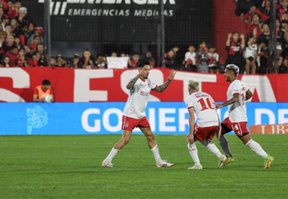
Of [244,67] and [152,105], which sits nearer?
[152,105]

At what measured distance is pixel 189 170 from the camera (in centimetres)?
1641

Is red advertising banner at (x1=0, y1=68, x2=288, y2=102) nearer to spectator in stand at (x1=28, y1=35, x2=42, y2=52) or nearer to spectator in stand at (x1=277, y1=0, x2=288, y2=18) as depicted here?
spectator in stand at (x1=28, y1=35, x2=42, y2=52)

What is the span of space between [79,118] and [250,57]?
257 inches

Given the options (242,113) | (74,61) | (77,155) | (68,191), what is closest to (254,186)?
(68,191)

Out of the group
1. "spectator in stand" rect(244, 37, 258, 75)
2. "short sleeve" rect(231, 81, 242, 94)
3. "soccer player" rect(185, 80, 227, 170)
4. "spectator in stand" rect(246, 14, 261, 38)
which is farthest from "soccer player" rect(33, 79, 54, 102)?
"soccer player" rect(185, 80, 227, 170)

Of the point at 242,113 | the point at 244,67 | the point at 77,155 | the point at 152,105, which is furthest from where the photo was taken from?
the point at 244,67

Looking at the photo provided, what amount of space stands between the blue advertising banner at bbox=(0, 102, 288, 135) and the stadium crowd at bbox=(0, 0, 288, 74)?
1780 mm

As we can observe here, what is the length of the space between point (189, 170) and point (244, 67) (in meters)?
15.9

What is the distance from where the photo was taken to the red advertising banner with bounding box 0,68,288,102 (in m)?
29.6

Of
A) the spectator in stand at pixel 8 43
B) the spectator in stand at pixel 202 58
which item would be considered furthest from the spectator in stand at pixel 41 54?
the spectator in stand at pixel 202 58

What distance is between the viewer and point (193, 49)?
31500 millimetres

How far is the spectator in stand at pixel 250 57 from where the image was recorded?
31.8 metres

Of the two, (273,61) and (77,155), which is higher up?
(273,61)

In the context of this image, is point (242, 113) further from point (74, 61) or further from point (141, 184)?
point (74, 61)
